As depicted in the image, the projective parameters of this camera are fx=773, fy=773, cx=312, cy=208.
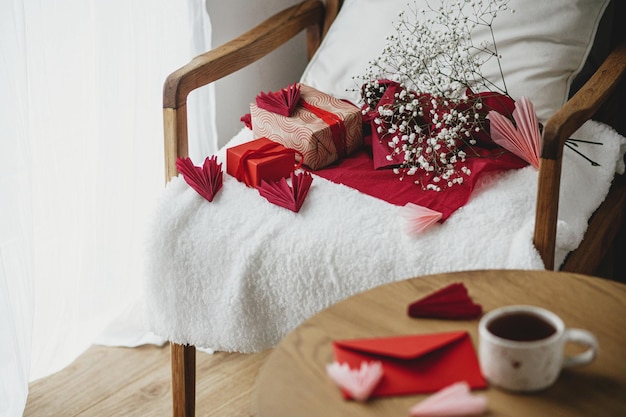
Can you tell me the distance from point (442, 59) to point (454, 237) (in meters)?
0.46

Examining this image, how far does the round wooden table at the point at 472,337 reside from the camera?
78 centimetres

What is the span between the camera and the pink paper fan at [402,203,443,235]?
4.01 ft

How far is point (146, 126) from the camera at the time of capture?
5.81 ft

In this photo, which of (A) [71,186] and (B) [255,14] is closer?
(A) [71,186]

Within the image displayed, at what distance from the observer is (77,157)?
5.36 feet

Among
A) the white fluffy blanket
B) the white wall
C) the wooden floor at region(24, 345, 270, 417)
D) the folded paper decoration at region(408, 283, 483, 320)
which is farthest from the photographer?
the white wall

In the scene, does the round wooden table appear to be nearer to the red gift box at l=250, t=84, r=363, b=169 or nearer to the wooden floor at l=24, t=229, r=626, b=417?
the red gift box at l=250, t=84, r=363, b=169

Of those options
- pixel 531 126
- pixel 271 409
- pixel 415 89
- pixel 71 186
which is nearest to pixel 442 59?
pixel 415 89

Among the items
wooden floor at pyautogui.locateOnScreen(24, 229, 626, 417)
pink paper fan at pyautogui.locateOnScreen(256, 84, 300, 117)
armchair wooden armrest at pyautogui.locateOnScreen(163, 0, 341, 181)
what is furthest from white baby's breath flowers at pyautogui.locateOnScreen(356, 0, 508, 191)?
wooden floor at pyautogui.locateOnScreen(24, 229, 626, 417)

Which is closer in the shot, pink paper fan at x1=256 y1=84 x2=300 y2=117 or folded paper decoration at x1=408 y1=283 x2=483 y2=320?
folded paper decoration at x1=408 y1=283 x2=483 y2=320

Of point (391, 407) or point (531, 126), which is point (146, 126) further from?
point (391, 407)

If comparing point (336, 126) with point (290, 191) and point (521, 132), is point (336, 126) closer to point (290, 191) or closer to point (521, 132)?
point (290, 191)

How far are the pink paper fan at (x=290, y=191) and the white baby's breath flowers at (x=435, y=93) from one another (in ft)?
0.54

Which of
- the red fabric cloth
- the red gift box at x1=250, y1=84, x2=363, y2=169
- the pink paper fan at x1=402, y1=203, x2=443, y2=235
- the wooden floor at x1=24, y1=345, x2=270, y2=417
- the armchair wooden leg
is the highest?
the red gift box at x1=250, y1=84, x2=363, y2=169
